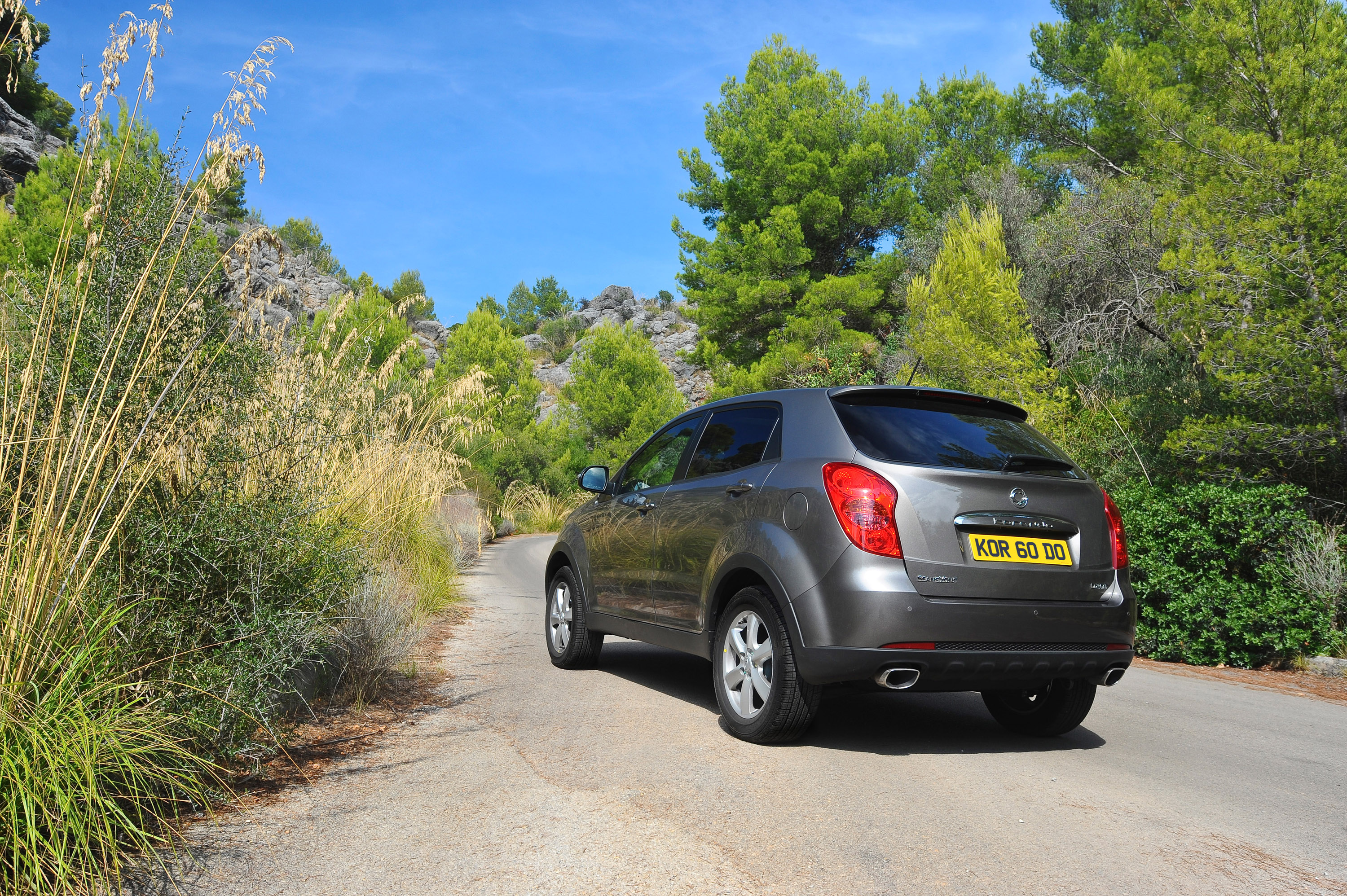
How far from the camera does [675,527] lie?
578cm

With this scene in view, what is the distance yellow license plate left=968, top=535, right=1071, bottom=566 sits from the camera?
439cm

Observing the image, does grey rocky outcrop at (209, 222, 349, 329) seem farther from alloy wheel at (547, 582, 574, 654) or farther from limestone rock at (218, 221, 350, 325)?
alloy wheel at (547, 582, 574, 654)

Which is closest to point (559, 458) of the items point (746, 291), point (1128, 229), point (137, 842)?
point (746, 291)

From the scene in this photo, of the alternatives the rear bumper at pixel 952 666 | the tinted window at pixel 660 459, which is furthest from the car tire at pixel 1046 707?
the tinted window at pixel 660 459

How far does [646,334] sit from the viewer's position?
10019 cm

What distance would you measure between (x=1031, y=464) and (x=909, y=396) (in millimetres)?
729

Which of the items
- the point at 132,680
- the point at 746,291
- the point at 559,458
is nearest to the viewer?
the point at 132,680

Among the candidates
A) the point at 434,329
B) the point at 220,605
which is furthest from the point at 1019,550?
the point at 434,329

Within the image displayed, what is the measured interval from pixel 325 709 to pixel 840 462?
133 inches

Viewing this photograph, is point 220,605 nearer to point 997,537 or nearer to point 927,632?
point 927,632

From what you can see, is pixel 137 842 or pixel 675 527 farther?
pixel 675 527

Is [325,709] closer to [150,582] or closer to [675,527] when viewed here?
[150,582]

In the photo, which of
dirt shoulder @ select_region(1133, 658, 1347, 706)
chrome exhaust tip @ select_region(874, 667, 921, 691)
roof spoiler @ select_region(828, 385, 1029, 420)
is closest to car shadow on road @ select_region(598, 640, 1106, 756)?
chrome exhaust tip @ select_region(874, 667, 921, 691)

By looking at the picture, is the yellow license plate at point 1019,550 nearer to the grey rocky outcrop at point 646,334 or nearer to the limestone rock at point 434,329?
the grey rocky outcrop at point 646,334
